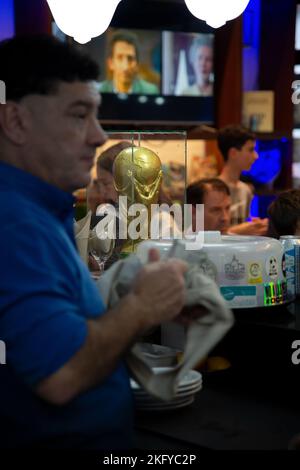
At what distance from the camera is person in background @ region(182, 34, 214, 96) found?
6570mm

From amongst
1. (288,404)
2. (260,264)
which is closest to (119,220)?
(260,264)

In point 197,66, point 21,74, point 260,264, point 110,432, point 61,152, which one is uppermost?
point 197,66

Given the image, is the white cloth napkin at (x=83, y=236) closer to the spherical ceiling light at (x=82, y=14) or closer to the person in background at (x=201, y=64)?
the spherical ceiling light at (x=82, y=14)

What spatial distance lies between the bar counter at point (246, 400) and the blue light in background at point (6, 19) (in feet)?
11.4

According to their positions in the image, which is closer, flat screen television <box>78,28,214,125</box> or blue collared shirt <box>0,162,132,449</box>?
blue collared shirt <box>0,162,132,449</box>

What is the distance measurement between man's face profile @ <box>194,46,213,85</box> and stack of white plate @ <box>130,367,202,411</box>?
4.81 metres

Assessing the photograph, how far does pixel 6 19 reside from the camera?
535 cm

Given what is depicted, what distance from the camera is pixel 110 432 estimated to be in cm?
155

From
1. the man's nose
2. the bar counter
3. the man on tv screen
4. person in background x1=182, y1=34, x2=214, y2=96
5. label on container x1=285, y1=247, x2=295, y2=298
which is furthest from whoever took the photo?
person in background x1=182, y1=34, x2=214, y2=96

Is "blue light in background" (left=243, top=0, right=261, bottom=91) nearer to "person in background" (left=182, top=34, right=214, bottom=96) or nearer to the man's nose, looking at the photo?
"person in background" (left=182, top=34, right=214, bottom=96)

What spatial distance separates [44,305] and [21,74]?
1.51 ft

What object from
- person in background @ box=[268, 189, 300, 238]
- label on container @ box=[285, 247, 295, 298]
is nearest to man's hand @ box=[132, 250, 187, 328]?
label on container @ box=[285, 247, 295, 298]

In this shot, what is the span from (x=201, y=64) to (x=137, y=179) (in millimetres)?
4077
